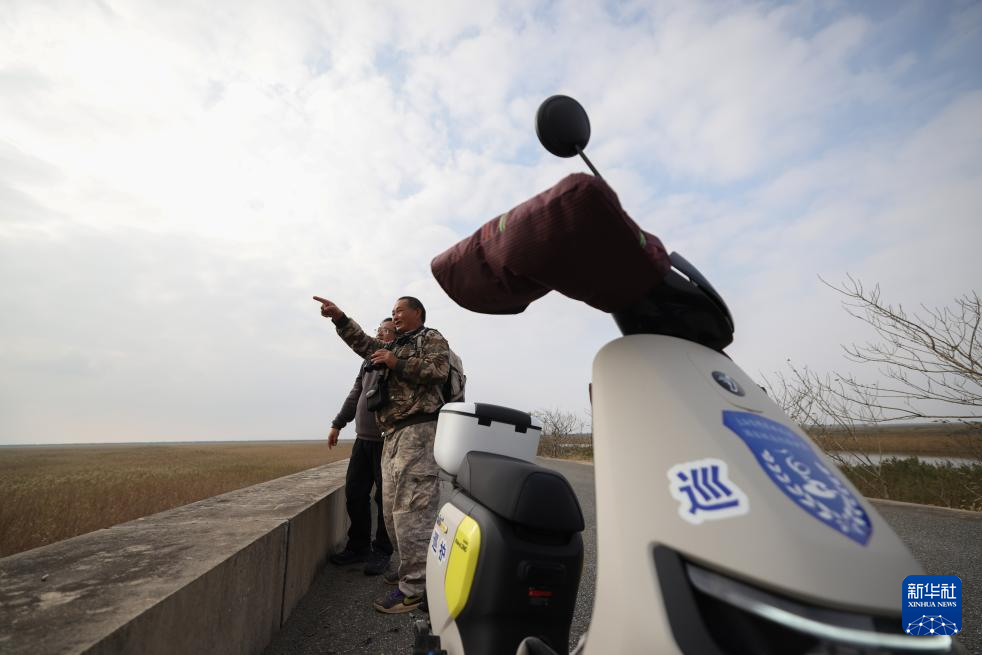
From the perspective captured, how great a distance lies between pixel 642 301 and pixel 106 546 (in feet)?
6.98

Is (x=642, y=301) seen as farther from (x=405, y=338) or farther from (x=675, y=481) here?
(x=405, y=338)

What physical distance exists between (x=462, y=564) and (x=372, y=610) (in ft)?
5.24

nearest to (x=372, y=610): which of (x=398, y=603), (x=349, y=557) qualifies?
(x=398, y=603)

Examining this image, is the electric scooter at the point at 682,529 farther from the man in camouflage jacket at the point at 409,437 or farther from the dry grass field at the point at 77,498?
the dry grass field at the point at 77,498

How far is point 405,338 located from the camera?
3.04 meters

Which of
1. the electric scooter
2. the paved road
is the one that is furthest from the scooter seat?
the paved road

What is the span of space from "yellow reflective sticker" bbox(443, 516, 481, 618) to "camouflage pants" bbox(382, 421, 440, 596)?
1273mm

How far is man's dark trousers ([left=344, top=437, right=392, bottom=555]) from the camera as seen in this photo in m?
3.61

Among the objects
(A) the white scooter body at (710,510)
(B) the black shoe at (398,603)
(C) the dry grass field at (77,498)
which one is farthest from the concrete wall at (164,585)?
(A) the white scooter body at (710,510)

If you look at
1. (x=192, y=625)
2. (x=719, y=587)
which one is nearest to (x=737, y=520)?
(x=719, y=587)

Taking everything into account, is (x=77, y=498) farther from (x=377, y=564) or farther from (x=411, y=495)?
(x=411, y=495)

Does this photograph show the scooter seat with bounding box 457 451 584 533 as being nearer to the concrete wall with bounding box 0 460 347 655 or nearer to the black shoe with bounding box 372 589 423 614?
the concrete wall with bounding box 0 460 347 655

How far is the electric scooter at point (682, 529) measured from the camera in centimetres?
63

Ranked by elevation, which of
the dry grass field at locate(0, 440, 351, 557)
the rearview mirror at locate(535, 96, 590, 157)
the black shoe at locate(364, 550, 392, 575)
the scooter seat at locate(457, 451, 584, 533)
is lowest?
the black shoe at locate(364, 550, 392, 575)
